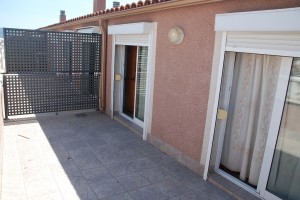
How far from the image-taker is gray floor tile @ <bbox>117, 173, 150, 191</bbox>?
5.21 m

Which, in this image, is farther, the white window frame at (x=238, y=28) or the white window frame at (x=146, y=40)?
the white window frame at (x=146, y=40)

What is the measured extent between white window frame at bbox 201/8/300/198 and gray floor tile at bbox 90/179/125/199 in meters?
1.98

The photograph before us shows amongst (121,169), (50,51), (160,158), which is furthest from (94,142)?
(50,51)

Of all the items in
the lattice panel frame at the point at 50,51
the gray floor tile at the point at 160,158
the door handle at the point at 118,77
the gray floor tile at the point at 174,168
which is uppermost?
the lattice panel frame at the point at 50,51

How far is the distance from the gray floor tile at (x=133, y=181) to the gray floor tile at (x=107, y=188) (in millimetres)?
113

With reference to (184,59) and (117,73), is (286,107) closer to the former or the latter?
(184,59)

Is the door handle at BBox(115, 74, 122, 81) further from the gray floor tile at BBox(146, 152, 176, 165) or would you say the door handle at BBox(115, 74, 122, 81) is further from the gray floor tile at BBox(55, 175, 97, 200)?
the gray floor tile at BBox(55, 175, 97, 200)

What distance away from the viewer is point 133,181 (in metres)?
5.41

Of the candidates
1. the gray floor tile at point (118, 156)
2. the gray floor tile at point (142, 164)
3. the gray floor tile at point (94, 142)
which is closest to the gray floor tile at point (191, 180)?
the gray floor tile at point (142, 164)

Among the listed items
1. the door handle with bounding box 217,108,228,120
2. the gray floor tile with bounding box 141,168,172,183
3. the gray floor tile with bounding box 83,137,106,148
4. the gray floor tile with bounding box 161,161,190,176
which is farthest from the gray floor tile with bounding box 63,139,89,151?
the door handle with bounding box 217,108,228,120

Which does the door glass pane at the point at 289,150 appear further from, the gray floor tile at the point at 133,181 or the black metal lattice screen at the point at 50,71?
the black metal lattice screen at the point at 50,71

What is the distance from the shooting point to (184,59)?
19.6 feet

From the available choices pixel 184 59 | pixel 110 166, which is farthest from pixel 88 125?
pixel 184 59

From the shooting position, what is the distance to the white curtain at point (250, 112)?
4.57m
